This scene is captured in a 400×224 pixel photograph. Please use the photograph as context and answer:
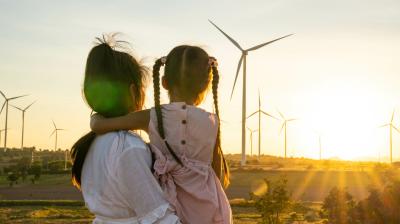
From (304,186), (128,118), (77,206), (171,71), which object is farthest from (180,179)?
(304,186)

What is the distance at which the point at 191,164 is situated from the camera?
407 cm

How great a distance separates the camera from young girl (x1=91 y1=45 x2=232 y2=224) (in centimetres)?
398

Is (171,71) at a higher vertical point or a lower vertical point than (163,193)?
higher

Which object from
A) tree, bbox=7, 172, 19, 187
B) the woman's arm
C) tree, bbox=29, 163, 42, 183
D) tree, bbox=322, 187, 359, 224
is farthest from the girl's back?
tree, bbox=29, 163, 42, 183

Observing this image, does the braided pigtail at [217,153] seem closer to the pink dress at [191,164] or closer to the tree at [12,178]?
the pink dress at [191,164]

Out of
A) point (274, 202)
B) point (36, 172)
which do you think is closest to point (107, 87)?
point (274, 202)

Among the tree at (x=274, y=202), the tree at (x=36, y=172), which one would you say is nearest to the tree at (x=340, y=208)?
the tree at (x=274, y=202)

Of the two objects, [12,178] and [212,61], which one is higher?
[212,61]

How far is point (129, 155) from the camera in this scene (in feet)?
11.7

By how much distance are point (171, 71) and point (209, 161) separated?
65cm

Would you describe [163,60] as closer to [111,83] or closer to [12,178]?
[111,83]

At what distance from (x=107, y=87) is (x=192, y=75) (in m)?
0.64

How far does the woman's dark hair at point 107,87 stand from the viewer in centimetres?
397

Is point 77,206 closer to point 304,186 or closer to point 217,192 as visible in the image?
point 304,186
